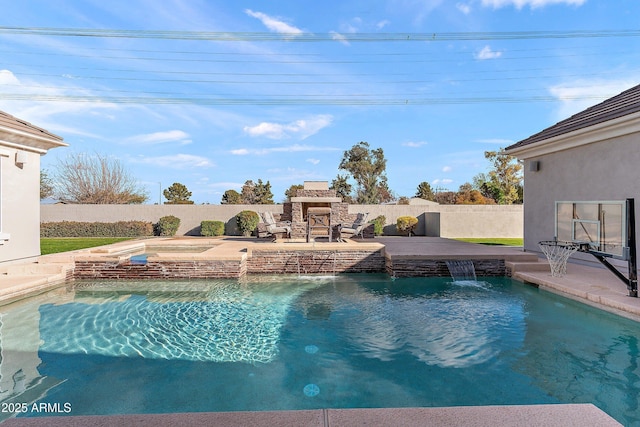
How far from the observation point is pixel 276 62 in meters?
19.9

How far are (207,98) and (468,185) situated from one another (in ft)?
87.2

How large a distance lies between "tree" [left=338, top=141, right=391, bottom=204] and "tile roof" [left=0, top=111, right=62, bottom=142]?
2811cm

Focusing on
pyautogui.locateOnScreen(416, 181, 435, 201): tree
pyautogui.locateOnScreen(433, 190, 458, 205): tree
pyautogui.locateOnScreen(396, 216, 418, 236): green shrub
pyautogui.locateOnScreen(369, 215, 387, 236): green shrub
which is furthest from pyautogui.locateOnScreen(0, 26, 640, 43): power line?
pyautogui.locateOnScreen(416, 181, 435, 201): tree

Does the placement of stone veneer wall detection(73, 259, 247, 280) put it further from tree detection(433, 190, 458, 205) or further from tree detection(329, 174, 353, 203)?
tree detection(433, 190, 458, 205)

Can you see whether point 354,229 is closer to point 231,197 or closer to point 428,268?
point 428,268

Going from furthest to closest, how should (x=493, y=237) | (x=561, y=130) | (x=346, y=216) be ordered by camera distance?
(x=493, y=237) < (x=346, y=216) < (x=561, y=130)

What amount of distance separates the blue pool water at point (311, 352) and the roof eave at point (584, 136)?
14.0ft

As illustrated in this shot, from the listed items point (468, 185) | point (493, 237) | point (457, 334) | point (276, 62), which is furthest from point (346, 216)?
point (468, 185)

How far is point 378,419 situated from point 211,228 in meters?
17.9

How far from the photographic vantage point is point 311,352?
4359mm

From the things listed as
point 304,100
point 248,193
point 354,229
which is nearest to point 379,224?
point 354,229

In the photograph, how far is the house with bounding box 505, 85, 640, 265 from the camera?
782 centimetres

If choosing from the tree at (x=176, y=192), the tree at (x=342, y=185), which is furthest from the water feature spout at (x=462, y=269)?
the tree at (x=176, y=192)

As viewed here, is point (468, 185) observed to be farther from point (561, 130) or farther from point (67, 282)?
point (67, 282)
